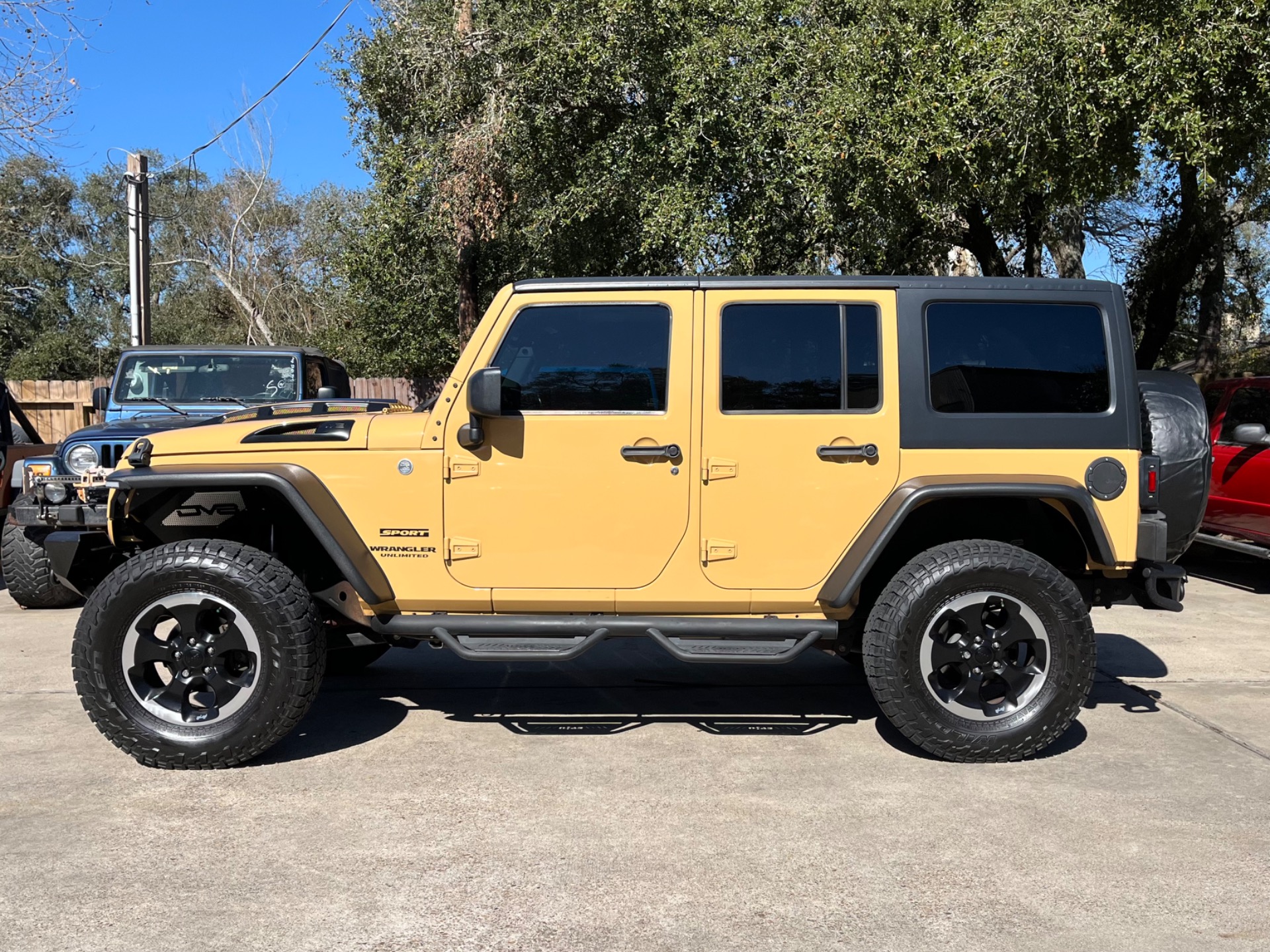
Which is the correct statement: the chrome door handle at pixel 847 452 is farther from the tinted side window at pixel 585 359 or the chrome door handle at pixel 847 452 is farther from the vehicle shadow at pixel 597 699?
the vehicle shadow at pixel 597 699

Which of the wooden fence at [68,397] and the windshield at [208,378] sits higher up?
the wooden fence at [68,397]

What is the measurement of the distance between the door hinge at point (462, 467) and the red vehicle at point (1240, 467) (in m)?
6.24

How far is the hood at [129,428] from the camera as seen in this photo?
726 centimetres

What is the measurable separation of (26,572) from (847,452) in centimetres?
623

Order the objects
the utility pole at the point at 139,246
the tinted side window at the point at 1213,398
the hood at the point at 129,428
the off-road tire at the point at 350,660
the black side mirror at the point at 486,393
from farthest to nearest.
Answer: the utility pole at the point at 139,246
the tinted side window at the point at 1213,398
the hood at the point at 129,428
the off-road tire at the point at 350,660
the black side mirror at the point at 486,393

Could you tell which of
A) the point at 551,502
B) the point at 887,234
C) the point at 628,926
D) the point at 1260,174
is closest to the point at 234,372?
the point at 551,502

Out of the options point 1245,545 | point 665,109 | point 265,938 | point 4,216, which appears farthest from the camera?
point 4,216

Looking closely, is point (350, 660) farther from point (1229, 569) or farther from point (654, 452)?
point (1229, 569)

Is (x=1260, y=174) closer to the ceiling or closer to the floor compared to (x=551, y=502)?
closer to the ceiling

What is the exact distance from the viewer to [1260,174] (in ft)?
47.1

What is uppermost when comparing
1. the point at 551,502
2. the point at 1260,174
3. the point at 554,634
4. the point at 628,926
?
the point at 1260,174

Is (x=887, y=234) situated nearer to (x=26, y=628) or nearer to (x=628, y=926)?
(x=26, y=628)

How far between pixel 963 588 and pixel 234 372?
6.64 m

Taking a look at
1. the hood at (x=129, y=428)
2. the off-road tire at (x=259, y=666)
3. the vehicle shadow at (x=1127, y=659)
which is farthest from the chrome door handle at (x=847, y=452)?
the hood at (x=129, y=428)
